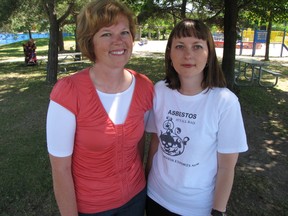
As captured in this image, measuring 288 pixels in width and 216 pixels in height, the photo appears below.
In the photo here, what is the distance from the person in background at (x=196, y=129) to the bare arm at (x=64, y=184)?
50cm

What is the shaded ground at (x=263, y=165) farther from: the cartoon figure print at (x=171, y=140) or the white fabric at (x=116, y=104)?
the white fabric at (x=116, y=104)

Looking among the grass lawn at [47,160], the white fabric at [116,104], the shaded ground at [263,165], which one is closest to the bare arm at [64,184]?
the white fabric at [116,104]

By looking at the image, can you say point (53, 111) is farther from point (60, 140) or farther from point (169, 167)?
point (169, 167)

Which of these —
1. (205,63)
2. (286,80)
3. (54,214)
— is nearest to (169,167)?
(205,63)

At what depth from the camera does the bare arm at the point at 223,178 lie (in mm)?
1620

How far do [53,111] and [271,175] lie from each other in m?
3.52

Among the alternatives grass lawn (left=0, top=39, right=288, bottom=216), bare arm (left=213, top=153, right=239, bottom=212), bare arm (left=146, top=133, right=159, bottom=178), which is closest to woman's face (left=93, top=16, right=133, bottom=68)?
bare arm (left=146, top=133, right=159, bottom=178)

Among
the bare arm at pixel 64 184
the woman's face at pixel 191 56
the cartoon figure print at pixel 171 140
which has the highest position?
the woman's face at pixel 191 56

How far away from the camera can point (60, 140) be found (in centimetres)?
152

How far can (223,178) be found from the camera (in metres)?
1.65

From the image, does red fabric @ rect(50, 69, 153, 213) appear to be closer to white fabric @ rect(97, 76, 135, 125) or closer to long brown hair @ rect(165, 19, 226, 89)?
white fabric @ rect(97, 76, 135, 125)

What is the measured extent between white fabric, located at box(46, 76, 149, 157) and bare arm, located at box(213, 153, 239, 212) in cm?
56

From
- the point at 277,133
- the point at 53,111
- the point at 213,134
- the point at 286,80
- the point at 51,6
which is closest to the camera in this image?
the point at 53,111

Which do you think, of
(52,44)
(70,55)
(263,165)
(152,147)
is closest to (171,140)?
(152,147)
